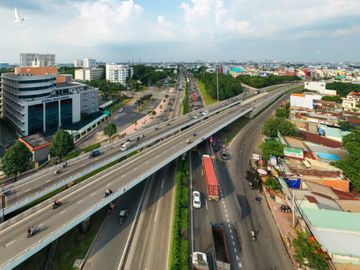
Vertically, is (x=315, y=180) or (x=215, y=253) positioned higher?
(x=315, y=180)

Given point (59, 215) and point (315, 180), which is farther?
point (315, 180)

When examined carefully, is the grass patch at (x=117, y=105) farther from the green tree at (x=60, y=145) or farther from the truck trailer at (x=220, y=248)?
the truck trailer at (x=220, y=248)

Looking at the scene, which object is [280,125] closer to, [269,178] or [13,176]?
[269,178]

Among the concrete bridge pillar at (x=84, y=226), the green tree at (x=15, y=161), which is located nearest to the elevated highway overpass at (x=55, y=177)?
the green tree at (x=15, y=161)

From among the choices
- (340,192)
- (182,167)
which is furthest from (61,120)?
(340,192)

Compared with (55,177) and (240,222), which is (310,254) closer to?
(240,222)

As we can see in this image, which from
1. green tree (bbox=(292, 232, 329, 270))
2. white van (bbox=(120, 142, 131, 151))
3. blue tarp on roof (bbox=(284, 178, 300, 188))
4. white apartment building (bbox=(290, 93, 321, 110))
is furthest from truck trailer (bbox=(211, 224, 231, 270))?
white apartment building (bbox=(290, 93, 321, 110))

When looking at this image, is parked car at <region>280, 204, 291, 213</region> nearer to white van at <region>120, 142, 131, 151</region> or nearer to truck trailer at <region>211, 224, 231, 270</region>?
truck trailer at <region>211, 224, 231, 270</region>
